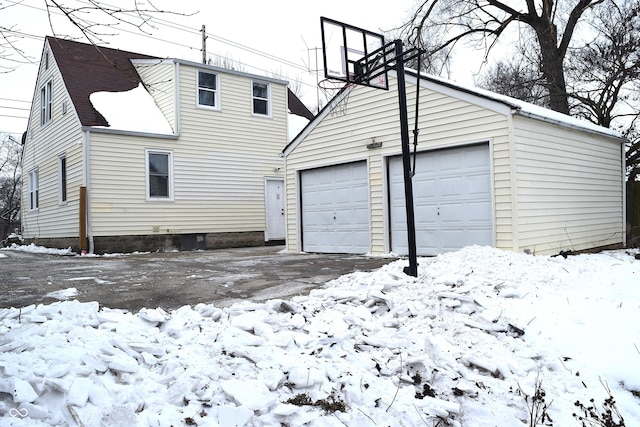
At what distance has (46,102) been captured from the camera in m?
15.4

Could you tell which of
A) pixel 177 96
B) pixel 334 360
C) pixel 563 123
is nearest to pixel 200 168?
pixel 177 96

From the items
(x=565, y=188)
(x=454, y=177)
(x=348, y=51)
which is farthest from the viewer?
(x=565, y=188)

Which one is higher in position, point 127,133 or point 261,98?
point 261,98

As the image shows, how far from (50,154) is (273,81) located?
7655mm

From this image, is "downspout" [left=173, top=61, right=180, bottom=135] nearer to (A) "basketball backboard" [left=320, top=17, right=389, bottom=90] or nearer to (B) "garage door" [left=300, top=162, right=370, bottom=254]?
(B) "garage door" [left=300, top=162, right=370, bottom=254]

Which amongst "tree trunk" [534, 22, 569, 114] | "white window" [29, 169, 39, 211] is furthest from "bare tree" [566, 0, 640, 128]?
"white window" [29, 169, 39, 211]

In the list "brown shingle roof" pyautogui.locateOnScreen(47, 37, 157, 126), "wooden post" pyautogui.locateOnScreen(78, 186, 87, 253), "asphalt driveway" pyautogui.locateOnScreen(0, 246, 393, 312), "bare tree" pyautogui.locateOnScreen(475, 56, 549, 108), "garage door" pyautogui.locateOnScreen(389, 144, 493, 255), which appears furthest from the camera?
"bare tree" pyautogui.locateOnScreen(475, 56, 549, 108)

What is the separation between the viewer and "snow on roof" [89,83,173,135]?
13273 mm

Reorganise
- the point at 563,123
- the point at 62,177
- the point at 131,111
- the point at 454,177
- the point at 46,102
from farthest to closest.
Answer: the point at 46,102
the point at 62,177
the point at 131,111
the point at 563,123
the point at 454,177

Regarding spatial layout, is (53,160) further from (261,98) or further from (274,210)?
(274,210)

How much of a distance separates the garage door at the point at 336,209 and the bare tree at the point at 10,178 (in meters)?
26.0

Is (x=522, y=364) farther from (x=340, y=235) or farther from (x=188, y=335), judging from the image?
(x=340, y=235)

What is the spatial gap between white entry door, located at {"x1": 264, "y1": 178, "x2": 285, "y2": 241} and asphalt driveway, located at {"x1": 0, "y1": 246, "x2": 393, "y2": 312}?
21.5 feet

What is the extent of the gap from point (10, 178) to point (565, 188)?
35747 mm
